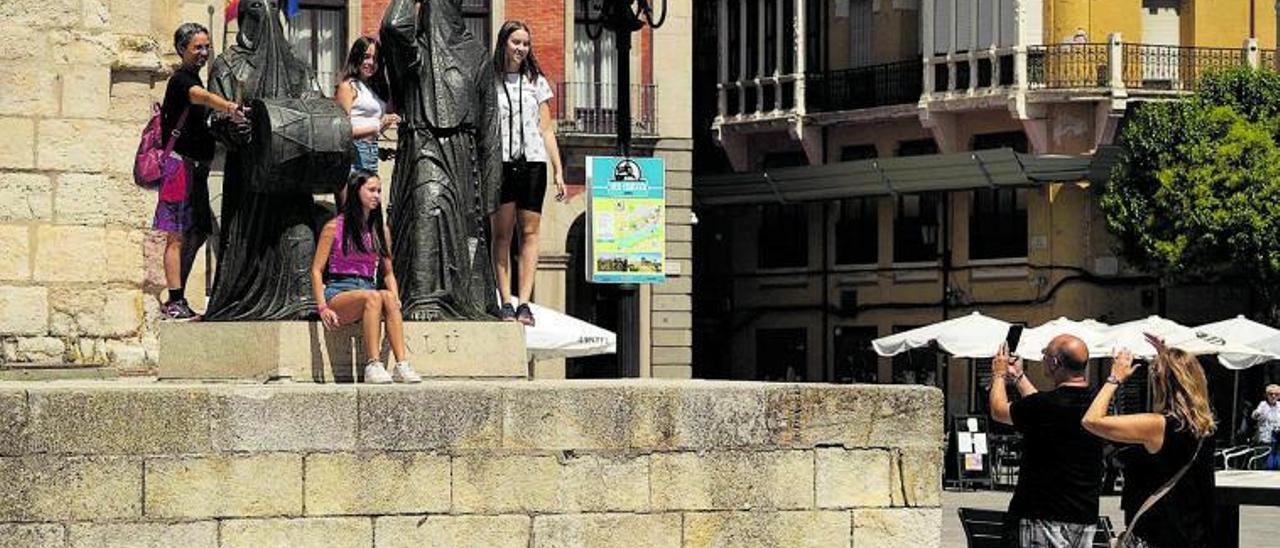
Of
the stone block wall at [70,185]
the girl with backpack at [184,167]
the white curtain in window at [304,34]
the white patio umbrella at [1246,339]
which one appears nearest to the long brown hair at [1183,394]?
the girl with backpack at [184,167]

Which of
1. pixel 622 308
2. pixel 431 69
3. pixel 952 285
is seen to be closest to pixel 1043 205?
pixel 952 285

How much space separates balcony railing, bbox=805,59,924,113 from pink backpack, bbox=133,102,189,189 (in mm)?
42764

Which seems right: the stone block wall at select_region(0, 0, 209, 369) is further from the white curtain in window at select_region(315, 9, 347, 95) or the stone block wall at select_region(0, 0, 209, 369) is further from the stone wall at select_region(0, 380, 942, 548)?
the white curtain in window at select_region(315, 9, 347, 95)

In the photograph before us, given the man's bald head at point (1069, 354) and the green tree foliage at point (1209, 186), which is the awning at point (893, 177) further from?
the man's bald head at point (1069, 354)

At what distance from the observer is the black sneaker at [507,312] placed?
1714cm

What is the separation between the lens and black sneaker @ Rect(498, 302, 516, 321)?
17141 mm

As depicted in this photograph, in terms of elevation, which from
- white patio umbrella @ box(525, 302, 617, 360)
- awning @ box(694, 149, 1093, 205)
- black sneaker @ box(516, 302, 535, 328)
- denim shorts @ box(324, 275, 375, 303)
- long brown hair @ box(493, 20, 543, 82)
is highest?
awning @ box(694, 149, 1093, 205)

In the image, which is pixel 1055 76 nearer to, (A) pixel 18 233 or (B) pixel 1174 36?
(B) pixel 1174 36

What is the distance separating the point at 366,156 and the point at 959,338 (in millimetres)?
26137

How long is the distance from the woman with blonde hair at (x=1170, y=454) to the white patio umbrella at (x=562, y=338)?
14.0 meters

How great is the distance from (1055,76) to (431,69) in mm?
40332

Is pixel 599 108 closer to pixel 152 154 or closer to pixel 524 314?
pixel 524 314

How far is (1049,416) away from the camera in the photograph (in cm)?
1518

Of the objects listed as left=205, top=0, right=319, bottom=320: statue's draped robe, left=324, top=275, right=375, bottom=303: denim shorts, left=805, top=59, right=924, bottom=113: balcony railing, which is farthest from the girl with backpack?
left=805, top=59, right=924, bottom=113: balcony railing
